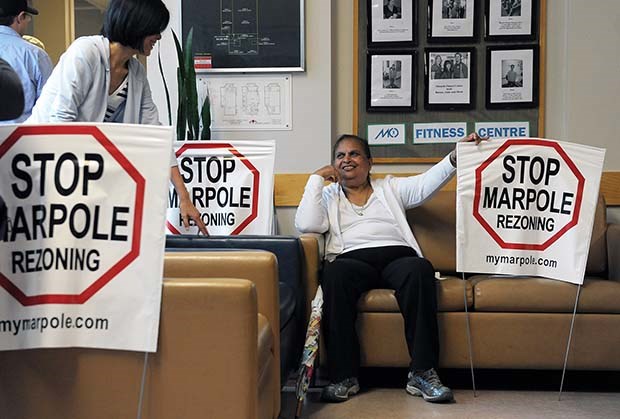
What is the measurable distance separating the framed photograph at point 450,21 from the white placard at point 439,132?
1.47 ft

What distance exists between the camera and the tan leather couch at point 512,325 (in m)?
3.21

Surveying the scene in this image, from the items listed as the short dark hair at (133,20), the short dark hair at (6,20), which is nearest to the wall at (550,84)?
the short dark hair at (6,20)

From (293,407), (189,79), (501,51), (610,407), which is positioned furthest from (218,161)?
(610,407)

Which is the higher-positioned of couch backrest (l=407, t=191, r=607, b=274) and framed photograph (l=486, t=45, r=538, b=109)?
framed photograph (l=486, t=45, r=538, b=109)

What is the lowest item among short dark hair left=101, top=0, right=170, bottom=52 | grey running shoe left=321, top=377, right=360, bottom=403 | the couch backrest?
grey running shoe left=321, top=377, right=360, bottom=403

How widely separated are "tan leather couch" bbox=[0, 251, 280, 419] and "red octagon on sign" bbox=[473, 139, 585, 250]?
1.54 m

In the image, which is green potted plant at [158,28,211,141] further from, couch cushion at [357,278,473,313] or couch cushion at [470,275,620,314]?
couch cushion at [470,275,620,314]

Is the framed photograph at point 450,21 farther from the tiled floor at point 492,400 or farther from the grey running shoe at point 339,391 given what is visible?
the grey running shoe at point 339,391

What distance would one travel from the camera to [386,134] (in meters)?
4.23

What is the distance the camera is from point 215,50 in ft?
13.7

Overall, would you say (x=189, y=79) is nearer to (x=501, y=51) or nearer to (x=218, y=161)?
(x=218, y=161)

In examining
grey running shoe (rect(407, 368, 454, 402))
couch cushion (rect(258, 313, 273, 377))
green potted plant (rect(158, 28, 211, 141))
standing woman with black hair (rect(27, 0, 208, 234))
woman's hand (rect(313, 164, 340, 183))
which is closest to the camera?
couch cushion (rect(258, 313, 273, 377))

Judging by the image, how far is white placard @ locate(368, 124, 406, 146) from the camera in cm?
422

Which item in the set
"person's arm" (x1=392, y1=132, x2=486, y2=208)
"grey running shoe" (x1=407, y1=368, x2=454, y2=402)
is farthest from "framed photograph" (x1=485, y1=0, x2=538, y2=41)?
"grey running shoe" (x1=407, y1=368, x2=454, y2=402)
